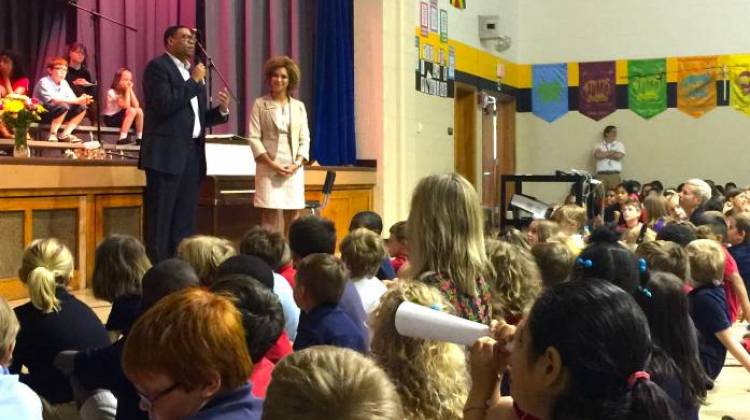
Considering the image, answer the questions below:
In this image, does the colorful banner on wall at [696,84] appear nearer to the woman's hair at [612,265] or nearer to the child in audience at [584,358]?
the woman's hair at [612,265]

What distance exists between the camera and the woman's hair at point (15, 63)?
8.11 meters

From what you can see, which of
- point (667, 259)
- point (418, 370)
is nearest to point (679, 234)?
point (667, 259)

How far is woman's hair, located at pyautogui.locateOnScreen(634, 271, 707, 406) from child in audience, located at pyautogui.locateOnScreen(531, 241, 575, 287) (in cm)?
71

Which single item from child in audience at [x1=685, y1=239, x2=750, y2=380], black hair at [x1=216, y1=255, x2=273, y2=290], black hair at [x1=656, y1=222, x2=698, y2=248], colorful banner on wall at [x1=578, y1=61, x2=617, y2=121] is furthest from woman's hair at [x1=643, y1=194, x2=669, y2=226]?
colorful banner on wall at [x1=578, y1=61, x2=617, y2=121]

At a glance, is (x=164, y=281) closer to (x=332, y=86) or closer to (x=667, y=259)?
(x=667, y=259)

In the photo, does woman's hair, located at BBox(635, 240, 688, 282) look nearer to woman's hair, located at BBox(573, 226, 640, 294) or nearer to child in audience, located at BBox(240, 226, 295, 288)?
woman's hair, located at BBox(573, 226, 640, 294)

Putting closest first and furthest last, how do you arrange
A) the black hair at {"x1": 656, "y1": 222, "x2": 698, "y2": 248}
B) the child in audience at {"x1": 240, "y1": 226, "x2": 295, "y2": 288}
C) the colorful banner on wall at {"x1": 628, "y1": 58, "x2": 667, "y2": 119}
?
the child in audience at {"x1": 240, "y1": 226, "x2": 295, "y2": 288}
the black hair at {"x1": 656, "y1": 222, "x2": 698, "y2": 248}
the colorful banner on wall at {"x1": 628, "y1": 58, "x2": 667, "y2": 119}

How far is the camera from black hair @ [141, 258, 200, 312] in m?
2.62

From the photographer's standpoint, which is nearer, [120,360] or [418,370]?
[418,370]

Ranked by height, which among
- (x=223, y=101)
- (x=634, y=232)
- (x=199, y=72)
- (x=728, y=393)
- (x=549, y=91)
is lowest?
(x=728, y=393)

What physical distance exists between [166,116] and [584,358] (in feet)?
14.4

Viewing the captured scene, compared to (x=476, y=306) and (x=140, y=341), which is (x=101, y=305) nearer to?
(x=476, y=306)

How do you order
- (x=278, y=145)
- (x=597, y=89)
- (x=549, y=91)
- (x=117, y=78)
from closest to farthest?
(x=278, y=145) → (x=117, y=78) → (x=597, y=89) → (x=549, y=91)

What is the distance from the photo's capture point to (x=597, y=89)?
14.3 m
